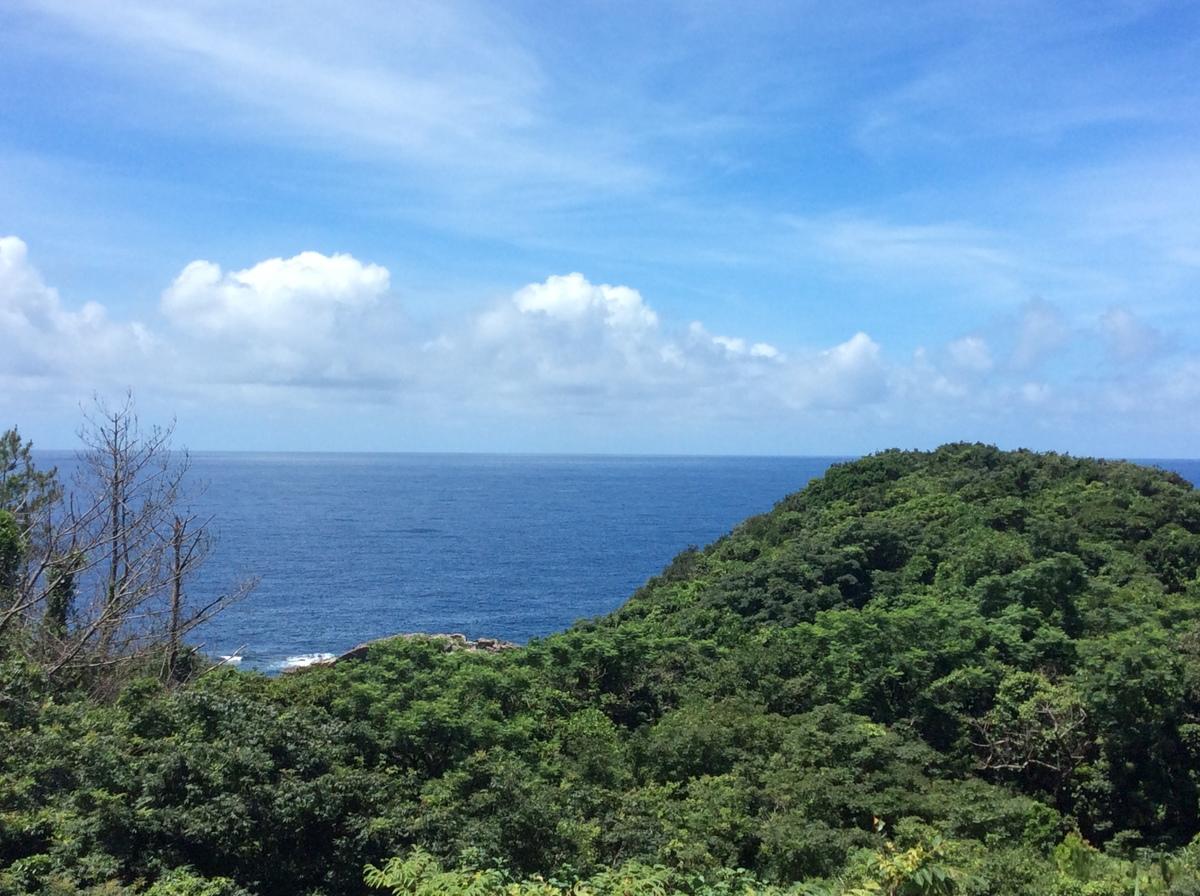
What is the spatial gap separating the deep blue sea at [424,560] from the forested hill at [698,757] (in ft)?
37.0

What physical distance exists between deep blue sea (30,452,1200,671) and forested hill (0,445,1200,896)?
11.3 meters

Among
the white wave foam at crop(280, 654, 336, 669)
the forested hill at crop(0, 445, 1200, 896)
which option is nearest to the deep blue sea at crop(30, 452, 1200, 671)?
the white wave foam at crop(280, 654, 336, 669)

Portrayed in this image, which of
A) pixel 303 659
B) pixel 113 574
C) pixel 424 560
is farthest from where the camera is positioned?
pixel 424 560

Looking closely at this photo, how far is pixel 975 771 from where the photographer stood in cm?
1892

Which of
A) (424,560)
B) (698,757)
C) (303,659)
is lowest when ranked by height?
(303,659)

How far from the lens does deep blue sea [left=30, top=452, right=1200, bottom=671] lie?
54594mm

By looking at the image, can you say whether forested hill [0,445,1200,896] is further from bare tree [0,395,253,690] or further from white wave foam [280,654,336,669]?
white wave foam [280,654,336,669]

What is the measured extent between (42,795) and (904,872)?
474 inches

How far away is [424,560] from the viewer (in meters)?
81.7

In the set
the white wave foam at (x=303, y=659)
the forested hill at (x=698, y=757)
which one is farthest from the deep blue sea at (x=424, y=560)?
the forested hill at (x=698, y=757)

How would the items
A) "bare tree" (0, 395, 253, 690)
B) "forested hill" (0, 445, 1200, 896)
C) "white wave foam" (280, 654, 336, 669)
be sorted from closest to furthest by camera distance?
1. "forested hill" (0, 445, 1200, 896)
2. "bare tree" (0, 395, 253, 690)
3. "white wave foam" (280, 654, 336, 669)

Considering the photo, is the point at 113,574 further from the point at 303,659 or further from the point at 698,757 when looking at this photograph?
the point at 303,659

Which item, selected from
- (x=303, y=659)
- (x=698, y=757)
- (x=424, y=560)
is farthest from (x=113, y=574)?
(x=424, y=560)

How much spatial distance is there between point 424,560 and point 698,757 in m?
67.8
